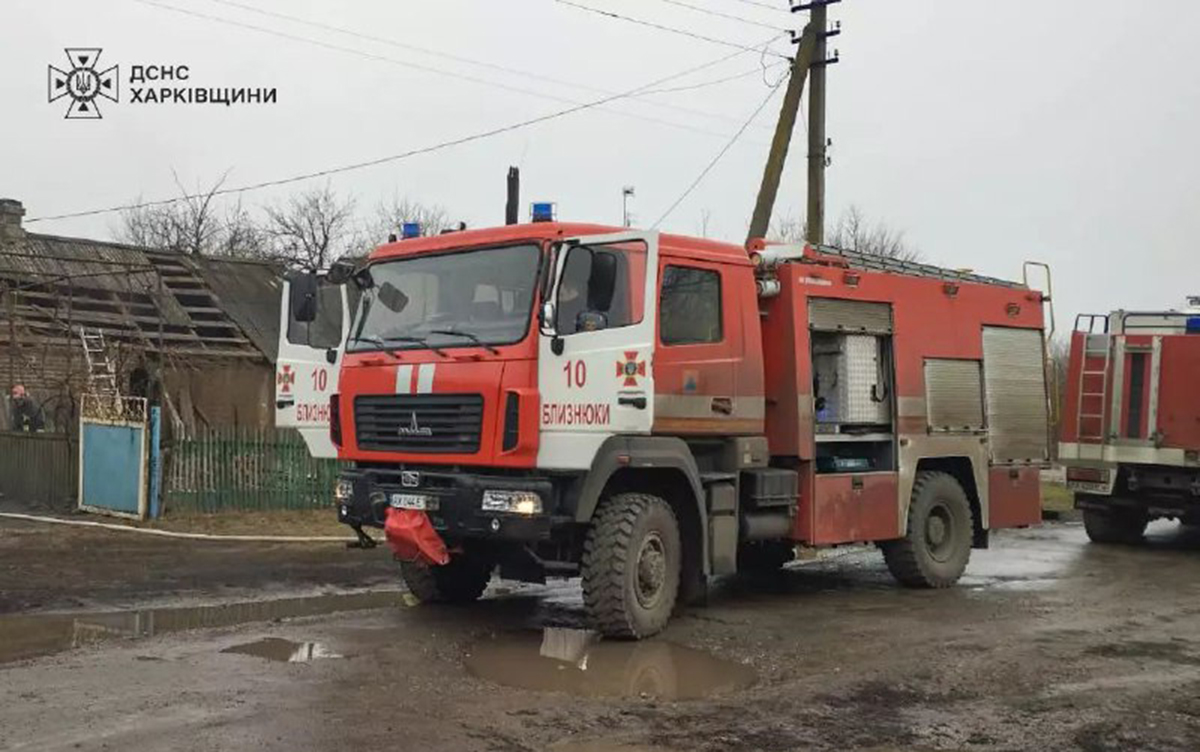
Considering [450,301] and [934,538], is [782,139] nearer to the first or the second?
[934,538]

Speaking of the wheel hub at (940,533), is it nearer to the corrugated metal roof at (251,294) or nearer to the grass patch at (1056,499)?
the grass patch at (1056,499)

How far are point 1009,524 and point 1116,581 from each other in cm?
127

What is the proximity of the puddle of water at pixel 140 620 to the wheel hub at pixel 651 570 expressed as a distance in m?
2.58

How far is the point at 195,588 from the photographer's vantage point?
10.1 metres

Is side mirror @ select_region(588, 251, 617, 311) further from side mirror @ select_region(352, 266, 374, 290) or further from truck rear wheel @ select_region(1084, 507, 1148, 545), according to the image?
truck rear wheel @ select_region(1084, 507, 1148, 545)

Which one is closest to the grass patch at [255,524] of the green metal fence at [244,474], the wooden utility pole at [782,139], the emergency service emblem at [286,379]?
the green metal fence at [244,474]

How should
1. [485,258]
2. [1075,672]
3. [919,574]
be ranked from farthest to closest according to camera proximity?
[919,574] → [485,258] → [1075,672]

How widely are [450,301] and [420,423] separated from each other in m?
0.94

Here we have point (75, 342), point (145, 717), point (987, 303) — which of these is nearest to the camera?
point (145, 717)

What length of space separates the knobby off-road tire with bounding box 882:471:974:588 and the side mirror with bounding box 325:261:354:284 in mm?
5632

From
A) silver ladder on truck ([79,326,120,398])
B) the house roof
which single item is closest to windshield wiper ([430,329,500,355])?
silver ladder on truck ([79,326,120,398])

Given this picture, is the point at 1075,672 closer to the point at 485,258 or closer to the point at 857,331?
the point at 857,331

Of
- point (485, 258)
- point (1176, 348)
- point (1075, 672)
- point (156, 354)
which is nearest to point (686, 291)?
Answer: point (485, 258)

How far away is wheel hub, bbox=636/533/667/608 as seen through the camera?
26.9ft
